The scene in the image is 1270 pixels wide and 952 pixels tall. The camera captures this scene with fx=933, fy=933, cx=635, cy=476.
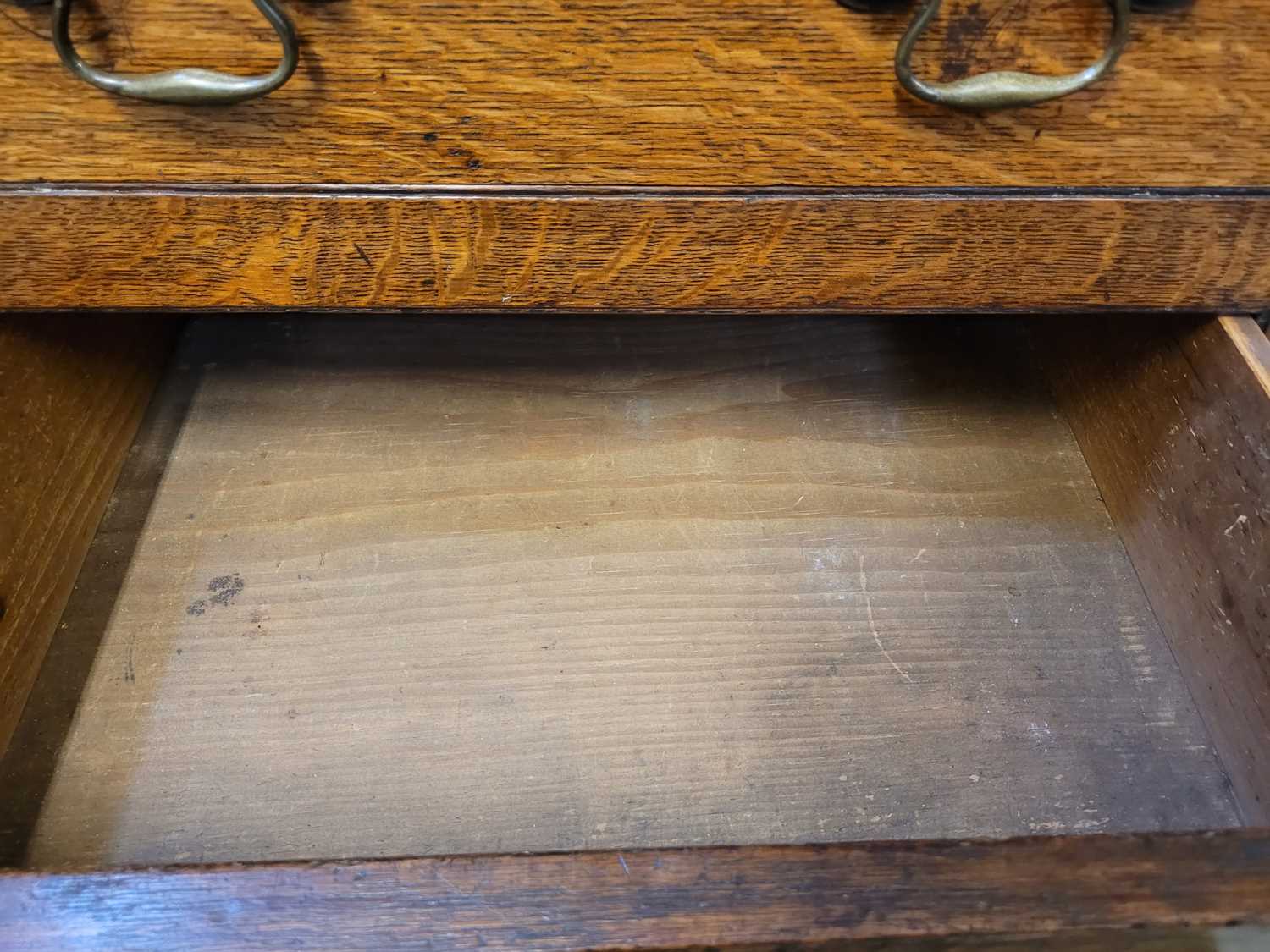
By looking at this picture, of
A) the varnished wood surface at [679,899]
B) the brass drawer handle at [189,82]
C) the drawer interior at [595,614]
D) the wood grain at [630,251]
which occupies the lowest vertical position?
the drawer interior at [595,614]

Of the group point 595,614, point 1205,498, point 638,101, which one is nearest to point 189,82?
point 638,101

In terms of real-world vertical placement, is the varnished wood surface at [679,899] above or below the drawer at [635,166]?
below

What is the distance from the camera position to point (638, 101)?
397 millimetres

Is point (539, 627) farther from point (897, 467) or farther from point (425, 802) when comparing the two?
point (897, 467)

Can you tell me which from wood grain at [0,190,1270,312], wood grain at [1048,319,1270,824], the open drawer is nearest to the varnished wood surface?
the open drawer

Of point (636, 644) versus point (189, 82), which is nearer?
point (189, 82)

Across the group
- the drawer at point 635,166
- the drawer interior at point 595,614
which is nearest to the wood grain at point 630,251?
the drawer at point 635,166

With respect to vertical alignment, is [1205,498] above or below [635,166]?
below

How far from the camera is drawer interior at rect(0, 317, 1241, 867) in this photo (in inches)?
17.4

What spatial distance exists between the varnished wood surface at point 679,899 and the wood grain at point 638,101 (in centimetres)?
29

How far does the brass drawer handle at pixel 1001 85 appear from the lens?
0.37 m

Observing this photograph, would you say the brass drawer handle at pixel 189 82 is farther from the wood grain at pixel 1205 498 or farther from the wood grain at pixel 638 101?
the wood grain at pixel 1205 498

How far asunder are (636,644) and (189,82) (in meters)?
0.33

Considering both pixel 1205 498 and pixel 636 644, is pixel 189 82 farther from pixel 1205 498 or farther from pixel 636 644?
pixel 1205 498
